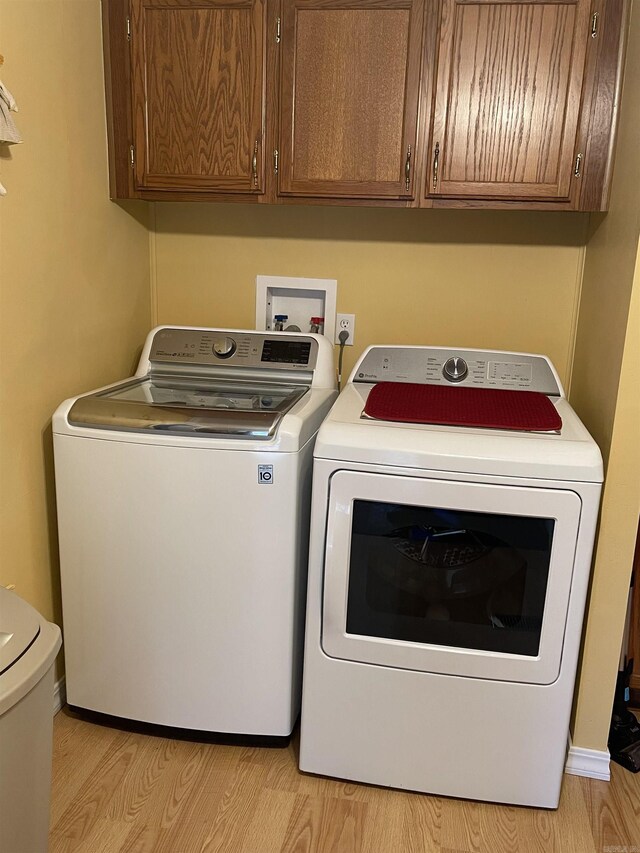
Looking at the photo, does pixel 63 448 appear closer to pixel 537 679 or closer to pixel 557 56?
pixel 537 679

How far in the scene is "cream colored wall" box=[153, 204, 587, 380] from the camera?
7.29 ft

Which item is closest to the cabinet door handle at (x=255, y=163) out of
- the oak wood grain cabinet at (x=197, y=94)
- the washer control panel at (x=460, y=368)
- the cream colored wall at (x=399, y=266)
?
the oak wood grain cabinet at (x=197, y=94)

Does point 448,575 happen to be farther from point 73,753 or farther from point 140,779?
point 73,753

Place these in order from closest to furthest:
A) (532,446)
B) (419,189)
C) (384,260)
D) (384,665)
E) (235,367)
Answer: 1. (532,446)
2. (384,665)
3. (419,189)
4. (235,367)
5. (384,260)

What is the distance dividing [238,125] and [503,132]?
2.39ft

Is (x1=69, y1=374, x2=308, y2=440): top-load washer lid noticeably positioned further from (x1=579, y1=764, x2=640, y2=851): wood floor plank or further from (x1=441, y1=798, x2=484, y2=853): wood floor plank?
(x1=579, y1=764, x2=640, y2=851): wood floor plank

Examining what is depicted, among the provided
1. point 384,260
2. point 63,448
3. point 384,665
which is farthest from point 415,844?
point 384,260

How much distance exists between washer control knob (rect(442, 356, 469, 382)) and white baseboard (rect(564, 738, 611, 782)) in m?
1.04

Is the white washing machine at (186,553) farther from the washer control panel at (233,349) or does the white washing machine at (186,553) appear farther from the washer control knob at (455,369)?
the washer control knob at (455,369)

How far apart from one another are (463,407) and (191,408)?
0.68 meters

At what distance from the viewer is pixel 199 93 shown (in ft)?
6.49

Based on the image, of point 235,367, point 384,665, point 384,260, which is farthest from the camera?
point 384,260

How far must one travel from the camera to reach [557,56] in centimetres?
181

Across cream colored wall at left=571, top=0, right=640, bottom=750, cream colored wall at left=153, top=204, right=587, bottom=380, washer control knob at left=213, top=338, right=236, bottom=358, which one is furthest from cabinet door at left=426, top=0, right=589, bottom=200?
washer control knob at left=213, top=338, right=236, bottom=358
